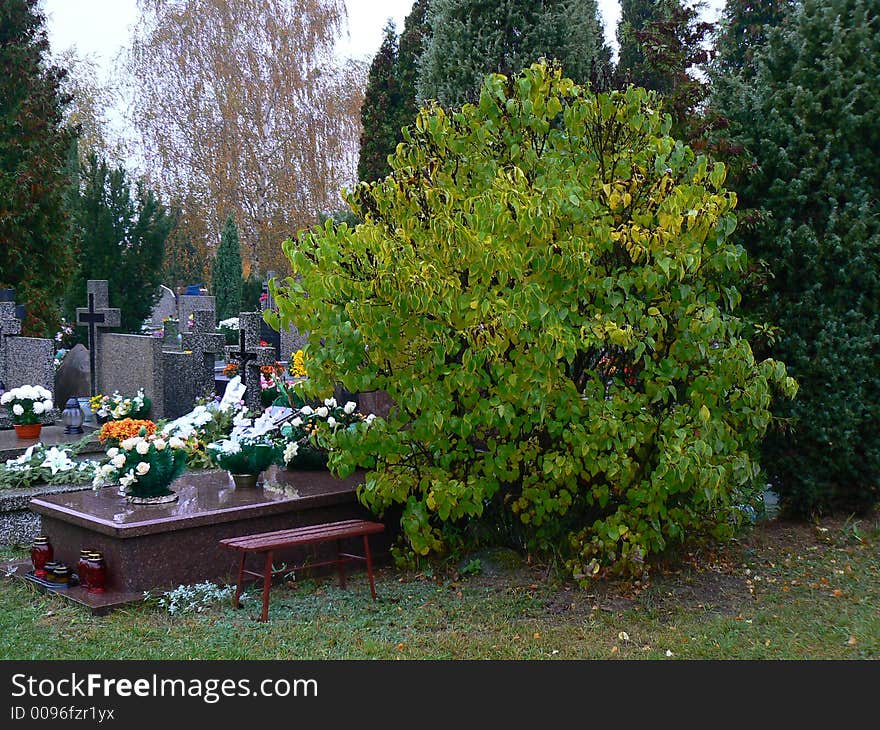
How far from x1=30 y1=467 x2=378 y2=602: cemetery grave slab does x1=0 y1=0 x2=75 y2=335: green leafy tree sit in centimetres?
828

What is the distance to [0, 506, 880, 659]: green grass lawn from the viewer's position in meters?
4.82

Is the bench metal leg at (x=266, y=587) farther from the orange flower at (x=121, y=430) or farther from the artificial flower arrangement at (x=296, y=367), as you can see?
the artificial flower arrangement at (x=296, y=367)

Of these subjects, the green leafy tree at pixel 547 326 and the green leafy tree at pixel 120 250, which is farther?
the green leafy tree at pixel 120 250

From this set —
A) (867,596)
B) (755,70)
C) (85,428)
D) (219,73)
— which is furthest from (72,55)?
(867,596)

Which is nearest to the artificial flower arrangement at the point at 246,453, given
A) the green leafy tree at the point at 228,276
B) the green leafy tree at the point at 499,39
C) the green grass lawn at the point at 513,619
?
the green grass lawn at the point at 513,619

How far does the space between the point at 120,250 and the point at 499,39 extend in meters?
9.80

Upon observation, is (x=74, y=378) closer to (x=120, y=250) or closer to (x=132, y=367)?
(x=132, y=367)

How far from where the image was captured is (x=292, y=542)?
5.48 m

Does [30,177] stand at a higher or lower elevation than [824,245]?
higher

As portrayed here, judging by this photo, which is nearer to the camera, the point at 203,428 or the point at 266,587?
the point at 266,587

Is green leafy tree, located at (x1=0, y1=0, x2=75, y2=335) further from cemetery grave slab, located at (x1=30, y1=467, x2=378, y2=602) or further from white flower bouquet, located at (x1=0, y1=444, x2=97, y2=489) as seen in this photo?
cemetery grave slab, located at (x1=30, y1=467, x2=378, y2=602)

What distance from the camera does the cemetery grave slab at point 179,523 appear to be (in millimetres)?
5727

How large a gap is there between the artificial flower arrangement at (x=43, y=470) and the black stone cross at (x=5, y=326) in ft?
10.8

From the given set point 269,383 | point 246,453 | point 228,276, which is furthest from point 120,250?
point 246,453
